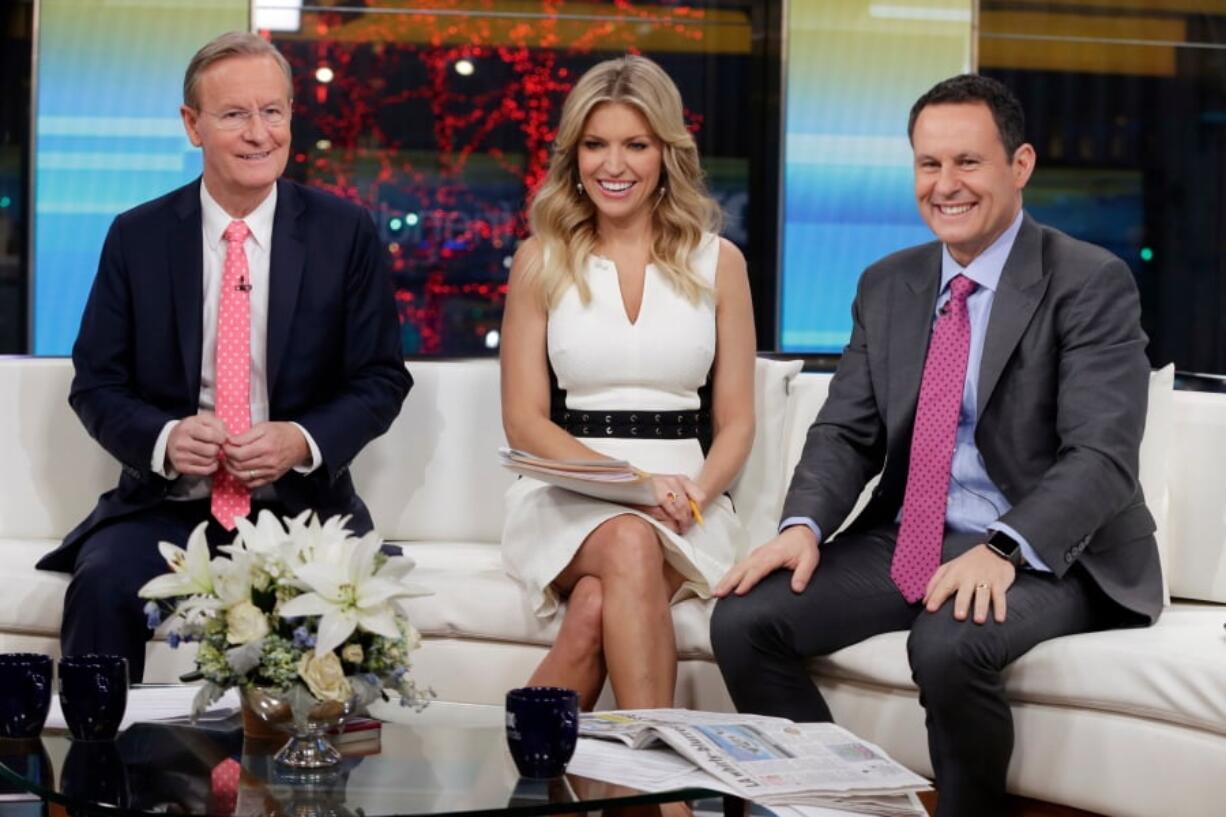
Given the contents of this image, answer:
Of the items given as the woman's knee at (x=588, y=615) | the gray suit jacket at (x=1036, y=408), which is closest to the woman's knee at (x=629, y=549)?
the woman's knee at (x=588, y=615)

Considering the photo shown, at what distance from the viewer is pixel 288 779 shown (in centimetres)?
213

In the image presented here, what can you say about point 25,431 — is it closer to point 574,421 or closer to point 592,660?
point 574,421

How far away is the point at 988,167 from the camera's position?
3.06 metres

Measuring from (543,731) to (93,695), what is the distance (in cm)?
62

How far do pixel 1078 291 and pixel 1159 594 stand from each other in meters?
0.54

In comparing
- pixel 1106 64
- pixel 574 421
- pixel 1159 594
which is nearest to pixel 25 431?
pixel 574 421

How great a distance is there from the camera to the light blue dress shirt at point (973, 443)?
3090 mm

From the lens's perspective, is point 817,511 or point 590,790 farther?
point 817,511

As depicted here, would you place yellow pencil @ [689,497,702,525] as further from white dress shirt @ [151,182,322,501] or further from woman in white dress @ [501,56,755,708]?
white dress shirt @ [151,182,322,501]

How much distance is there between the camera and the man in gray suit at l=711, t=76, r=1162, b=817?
2832 mm

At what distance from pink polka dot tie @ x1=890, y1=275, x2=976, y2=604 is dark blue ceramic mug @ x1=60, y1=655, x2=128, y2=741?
1.37 meters

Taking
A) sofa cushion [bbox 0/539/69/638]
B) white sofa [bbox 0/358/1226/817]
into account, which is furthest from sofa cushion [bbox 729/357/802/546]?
sofa cushion [bbox 0/539/69/638]

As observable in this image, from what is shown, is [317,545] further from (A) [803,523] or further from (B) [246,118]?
(B) [246,118]

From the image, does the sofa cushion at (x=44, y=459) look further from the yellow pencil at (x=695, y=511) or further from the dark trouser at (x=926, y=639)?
the dark trouser at (x=926, y=639)
